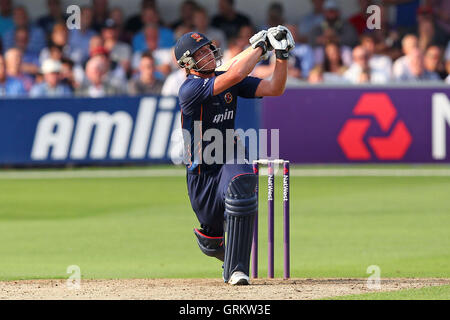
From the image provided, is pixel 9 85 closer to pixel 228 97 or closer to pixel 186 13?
pixel 186 13

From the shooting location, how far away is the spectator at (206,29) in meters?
20.3

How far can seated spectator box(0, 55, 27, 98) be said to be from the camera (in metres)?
18.5

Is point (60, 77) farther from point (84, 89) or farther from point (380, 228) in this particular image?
point (380, 228)

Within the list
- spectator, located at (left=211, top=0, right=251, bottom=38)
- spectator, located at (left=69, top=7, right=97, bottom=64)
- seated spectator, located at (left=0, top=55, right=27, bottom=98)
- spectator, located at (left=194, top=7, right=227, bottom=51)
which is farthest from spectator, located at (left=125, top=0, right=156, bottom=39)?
seated spectator, located at (left=0, top=55, right=27, bottom=98)

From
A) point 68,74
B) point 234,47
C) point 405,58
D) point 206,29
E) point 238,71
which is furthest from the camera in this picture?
point 206,29

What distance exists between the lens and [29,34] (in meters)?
21.0

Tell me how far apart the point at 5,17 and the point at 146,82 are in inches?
179

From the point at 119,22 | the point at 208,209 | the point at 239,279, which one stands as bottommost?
the point at 239,279

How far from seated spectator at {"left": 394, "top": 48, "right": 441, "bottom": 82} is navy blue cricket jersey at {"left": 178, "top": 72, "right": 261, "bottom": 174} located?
10823mm

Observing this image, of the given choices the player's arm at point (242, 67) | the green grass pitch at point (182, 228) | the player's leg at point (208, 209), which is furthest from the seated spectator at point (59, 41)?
the player's arm at point (242, 67)

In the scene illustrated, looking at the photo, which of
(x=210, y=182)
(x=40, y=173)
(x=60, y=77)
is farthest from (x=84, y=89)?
(x=210, y=182)

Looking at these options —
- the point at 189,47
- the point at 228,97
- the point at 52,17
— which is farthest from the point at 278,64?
the point at 52,17

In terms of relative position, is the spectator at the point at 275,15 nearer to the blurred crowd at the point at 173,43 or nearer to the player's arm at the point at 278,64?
the blurred crowd at the point at 173,43

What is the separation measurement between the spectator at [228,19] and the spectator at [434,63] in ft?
12.8
